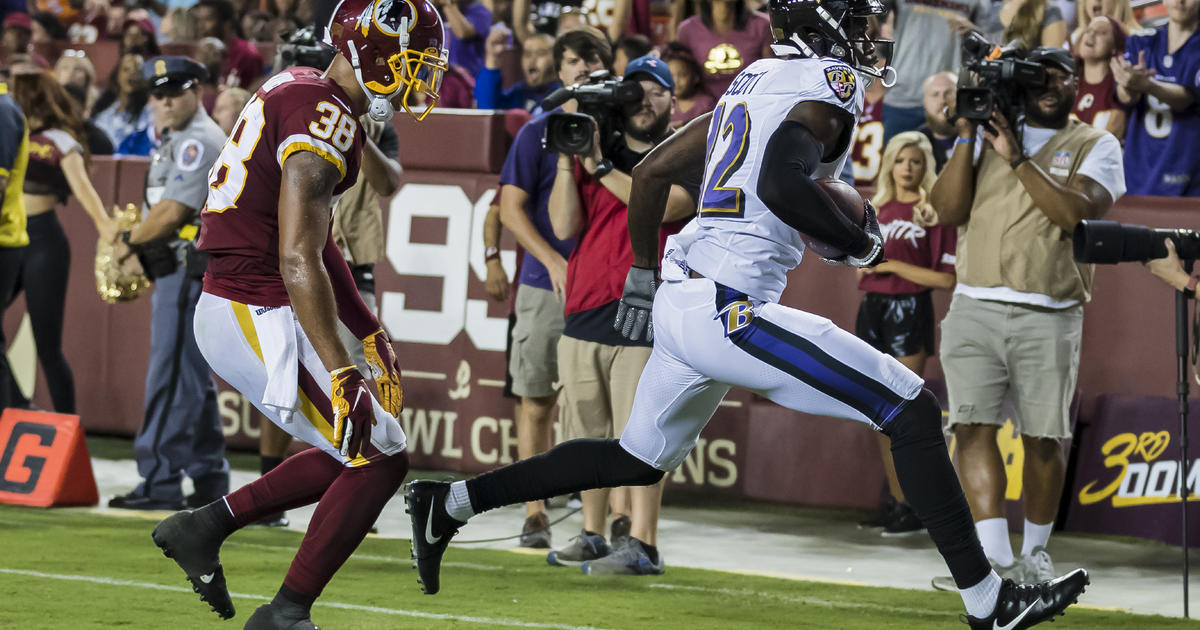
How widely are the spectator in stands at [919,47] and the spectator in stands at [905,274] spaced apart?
176cm

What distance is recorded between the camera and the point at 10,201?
8773mm

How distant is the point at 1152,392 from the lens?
26.5ft

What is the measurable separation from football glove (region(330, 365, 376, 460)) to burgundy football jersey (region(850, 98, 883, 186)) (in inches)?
239

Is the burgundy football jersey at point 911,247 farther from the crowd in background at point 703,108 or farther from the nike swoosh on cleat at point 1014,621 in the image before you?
the nike swoosh on cleat at point 1014,621

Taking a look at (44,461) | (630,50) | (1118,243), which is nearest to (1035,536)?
(1118,243)

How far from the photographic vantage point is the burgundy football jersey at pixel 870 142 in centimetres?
1016

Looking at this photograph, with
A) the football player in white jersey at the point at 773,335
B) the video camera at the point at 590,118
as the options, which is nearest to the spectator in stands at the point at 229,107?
the video camera at the point at 590,118

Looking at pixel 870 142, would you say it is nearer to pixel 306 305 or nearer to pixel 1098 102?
pixel 1098 102

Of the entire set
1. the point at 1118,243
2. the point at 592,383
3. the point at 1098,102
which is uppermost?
the point at 1118,243

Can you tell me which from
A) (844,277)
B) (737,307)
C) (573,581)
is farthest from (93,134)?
(737,307)

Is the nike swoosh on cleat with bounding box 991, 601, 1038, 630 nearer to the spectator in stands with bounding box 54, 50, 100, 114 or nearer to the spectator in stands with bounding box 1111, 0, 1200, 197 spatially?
the spectator in stands with bounding box 1111, 0, 1200, 197

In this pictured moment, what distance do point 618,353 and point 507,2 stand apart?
6.38m

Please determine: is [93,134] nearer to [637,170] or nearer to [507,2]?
[507,2]

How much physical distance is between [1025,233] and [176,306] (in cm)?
414
